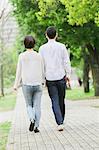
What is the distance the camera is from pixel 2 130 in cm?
1405

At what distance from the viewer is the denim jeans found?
11.7 metres

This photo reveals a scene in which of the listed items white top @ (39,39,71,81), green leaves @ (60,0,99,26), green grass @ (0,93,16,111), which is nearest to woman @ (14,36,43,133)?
white top @ (39,39,71,81)

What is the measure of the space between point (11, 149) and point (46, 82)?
2831 mm

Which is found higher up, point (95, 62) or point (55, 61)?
point (55, 61)

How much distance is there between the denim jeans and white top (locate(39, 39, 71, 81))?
11 centimetres

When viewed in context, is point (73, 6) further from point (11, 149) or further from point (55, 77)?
point (11, 149)

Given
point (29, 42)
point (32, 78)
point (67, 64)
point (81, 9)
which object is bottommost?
point (32, 78)

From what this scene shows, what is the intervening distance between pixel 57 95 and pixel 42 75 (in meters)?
0.54

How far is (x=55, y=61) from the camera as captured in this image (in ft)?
39.0

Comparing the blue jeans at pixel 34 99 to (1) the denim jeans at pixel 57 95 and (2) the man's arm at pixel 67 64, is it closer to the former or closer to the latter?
(1) the denim jeans at pixel 57 95

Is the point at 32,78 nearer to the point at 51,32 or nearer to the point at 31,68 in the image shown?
the point at 31,68

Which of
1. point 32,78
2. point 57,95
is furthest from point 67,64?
point 32,78

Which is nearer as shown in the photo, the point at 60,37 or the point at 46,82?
the point at 46,82

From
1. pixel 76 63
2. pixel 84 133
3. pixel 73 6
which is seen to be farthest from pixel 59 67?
pixel 76 63
